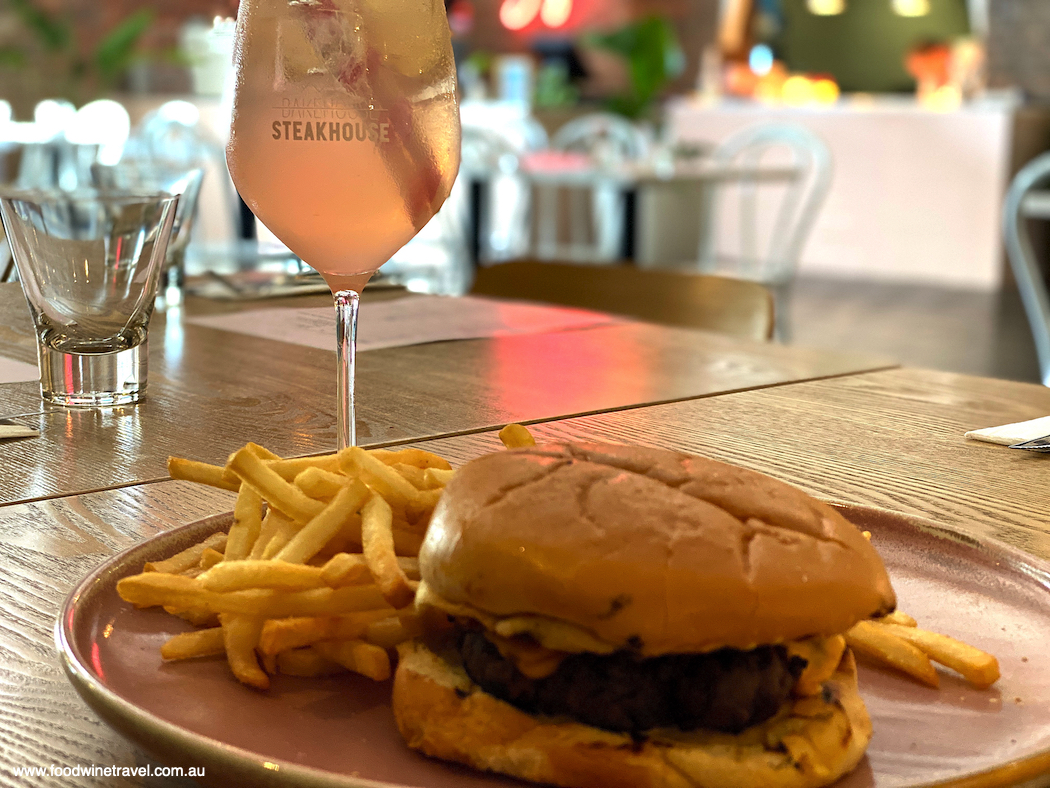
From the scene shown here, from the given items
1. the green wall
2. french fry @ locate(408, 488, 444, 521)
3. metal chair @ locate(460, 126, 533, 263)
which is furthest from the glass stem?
the green wall

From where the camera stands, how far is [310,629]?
344mm

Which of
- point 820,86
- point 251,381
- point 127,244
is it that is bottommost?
point 251,381

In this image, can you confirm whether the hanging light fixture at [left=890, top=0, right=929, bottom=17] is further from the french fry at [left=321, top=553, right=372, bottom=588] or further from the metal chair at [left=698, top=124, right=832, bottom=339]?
the french fry at [left=321, top=553, right=372, bottom=588]

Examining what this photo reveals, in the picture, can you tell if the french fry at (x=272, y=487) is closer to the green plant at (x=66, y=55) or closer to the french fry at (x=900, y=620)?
the french fry at (x=900, y=620)

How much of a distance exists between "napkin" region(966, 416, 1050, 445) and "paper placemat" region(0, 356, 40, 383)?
624 mm

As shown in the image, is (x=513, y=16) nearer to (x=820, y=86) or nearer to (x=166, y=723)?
(x=820, y=86)

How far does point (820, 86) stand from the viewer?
805cm

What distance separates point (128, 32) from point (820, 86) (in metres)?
4.44

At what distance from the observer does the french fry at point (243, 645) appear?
34 cm

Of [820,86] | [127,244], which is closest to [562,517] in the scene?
[127,244]

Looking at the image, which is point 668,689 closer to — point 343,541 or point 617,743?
point 617,743

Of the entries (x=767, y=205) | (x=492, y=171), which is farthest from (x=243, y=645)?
(x=767, y=205)

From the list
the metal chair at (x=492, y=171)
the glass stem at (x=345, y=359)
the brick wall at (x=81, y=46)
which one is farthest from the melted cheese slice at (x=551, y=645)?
the brick wall at (x=81, y=46)

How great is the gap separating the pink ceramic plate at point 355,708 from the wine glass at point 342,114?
0.49ft
